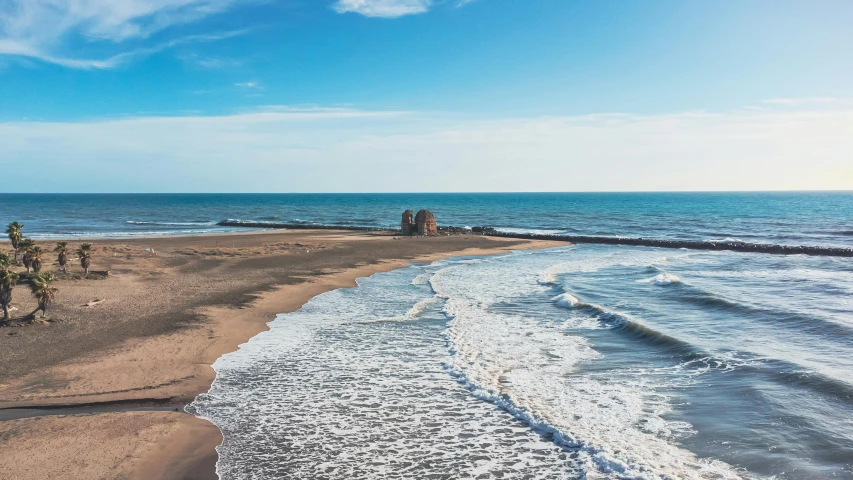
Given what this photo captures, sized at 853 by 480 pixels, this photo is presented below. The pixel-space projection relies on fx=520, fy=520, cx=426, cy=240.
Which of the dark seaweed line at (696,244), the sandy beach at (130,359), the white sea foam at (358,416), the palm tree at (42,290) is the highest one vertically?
the palm tree at (42,290)

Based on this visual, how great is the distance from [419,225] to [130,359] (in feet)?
157

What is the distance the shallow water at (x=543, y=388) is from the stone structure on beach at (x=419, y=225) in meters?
35.0

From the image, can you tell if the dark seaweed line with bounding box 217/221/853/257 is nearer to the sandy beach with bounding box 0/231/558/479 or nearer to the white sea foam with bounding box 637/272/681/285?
the white sea foam with bounding box 637/272/681/285

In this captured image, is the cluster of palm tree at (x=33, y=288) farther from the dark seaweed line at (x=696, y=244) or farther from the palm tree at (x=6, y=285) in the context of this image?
the dark seaweed line at (x=696, y=244)

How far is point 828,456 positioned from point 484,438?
7.05 metres

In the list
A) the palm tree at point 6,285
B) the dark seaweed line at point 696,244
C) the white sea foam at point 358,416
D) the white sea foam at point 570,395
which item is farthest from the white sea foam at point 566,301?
the dark seaweed line at point 696,244

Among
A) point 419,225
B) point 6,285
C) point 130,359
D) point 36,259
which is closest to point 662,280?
point 130,359

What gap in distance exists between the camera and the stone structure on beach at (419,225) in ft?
205

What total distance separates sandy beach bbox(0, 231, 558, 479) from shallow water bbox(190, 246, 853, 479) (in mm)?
912

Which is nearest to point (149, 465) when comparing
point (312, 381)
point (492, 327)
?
point (312, 381)

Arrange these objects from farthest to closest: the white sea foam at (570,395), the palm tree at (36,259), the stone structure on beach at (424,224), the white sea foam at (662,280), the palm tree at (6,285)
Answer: the stone structure on beach at (424,224) < the white sea foam at (662,280) < the palm tree at (36,259) < the palm tree at (6,285) < the white sea foam at (570,395)

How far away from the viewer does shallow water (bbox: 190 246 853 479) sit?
34.5 ft

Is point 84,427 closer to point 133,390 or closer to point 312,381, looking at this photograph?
point 133,390

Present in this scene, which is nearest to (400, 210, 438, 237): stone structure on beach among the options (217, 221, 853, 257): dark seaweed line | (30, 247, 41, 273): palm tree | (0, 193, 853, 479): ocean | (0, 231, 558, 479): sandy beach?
(217, 221, 853, 257): dark seaweed line
